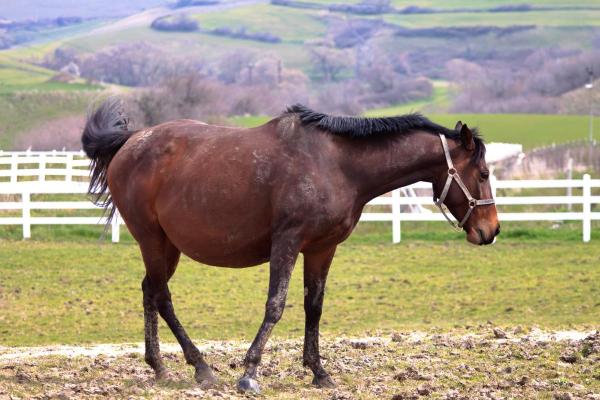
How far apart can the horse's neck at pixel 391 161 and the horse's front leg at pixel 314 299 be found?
2.11ft

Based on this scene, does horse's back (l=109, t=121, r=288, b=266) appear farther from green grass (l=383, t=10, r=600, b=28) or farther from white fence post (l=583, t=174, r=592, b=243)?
green grass (l=383, t=10, r=600, b=28)

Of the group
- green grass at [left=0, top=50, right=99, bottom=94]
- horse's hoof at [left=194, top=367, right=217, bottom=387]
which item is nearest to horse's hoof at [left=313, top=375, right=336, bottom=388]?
horse's hoof at [left=194, top=367, right=217, bottom=387]

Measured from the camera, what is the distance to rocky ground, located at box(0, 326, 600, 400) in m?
8.98

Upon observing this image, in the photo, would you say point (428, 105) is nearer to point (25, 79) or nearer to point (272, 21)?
Answer: point (25, 79)

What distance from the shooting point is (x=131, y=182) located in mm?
10000

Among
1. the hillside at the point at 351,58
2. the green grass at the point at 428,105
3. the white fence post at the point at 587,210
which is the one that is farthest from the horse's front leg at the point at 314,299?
the green grass at the point at 428,105

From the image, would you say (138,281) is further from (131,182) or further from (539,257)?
(131,182)

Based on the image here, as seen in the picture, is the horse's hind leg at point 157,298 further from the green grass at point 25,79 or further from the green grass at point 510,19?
the green grass at point 510,19

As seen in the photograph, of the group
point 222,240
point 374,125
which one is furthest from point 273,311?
point 374,125

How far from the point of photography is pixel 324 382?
9453mm

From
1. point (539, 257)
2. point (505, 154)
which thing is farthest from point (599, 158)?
point (539, 257)

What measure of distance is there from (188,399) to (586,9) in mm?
175223

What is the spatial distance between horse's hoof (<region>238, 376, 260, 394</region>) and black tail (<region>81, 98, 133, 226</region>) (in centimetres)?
231

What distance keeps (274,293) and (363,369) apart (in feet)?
4.96
